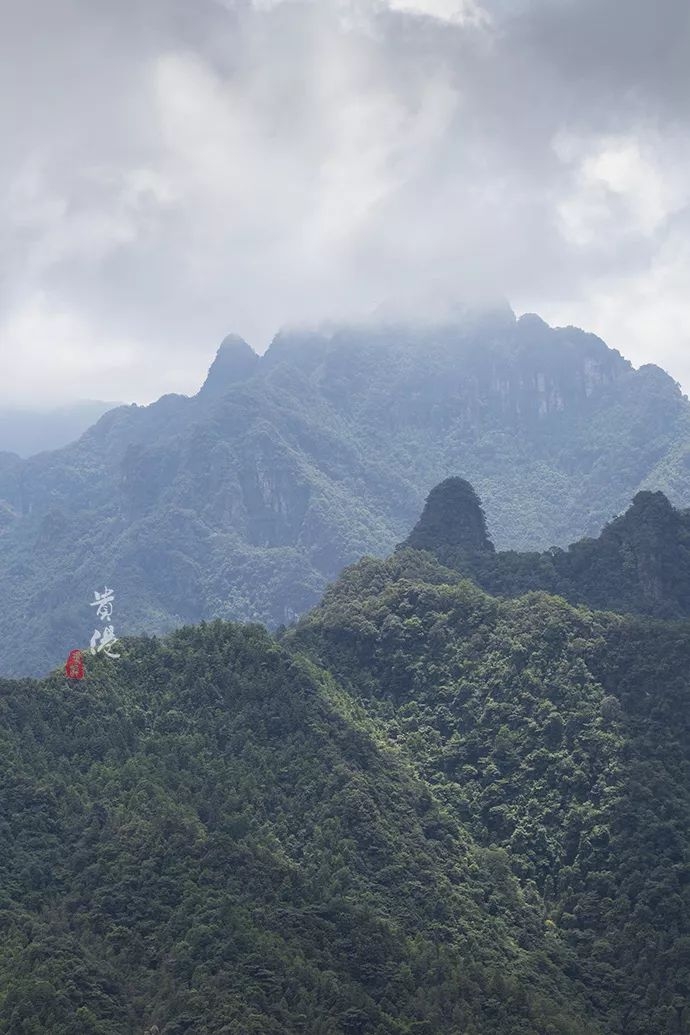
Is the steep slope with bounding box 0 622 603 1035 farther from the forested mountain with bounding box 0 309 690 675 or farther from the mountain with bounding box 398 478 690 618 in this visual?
the forested mountain with bounding box 0 309 690 675

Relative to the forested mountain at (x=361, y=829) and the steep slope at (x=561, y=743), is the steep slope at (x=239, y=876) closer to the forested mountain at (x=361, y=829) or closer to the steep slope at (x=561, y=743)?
the forested mountain at (x=361, y=829)

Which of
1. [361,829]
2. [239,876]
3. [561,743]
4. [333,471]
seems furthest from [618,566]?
[333,471]

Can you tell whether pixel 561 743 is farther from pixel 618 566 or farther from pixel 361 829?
pixel 618 566

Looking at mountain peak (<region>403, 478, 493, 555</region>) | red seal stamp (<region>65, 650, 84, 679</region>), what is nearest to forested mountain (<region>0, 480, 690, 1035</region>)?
red seal stamp (<region>65, 650, 84, 679</region>)

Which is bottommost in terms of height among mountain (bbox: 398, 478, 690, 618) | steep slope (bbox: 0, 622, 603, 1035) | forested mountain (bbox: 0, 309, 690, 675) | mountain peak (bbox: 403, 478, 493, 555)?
steep slope (bbox: 0, 622, 603, 1035)

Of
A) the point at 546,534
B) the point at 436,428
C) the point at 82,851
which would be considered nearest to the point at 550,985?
the point at 82,851
